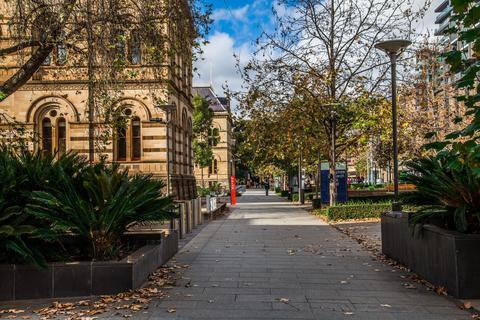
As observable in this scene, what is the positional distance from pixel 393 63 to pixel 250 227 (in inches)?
317

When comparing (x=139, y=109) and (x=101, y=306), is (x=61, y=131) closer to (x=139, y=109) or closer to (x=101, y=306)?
(x=139, y=109)

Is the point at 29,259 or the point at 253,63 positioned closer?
the point at 29,259

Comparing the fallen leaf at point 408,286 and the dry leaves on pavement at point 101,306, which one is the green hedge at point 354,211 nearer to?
the fallen leaf at point 408,286

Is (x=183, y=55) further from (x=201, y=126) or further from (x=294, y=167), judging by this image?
(x=201, y=126)

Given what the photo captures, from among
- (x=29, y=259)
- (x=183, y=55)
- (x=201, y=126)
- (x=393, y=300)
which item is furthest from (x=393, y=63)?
(x=201, y=126)

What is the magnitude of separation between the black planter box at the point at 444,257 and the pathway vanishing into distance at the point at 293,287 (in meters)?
0.27

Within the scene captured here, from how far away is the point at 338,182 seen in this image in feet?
86.3

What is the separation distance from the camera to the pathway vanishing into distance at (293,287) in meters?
6.19

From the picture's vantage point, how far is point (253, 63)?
24.4 metres

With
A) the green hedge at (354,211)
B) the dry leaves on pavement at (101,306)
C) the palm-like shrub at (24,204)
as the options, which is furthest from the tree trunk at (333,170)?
the dry leaves on pavement at (101,306)

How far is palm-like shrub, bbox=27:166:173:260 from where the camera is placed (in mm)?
7270

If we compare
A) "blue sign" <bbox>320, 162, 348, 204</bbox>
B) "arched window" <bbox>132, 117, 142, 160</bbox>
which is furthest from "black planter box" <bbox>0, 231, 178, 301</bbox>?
"arched window" <bbox>132, 117, 142, 160</bbox>

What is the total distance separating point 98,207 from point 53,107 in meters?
21.3

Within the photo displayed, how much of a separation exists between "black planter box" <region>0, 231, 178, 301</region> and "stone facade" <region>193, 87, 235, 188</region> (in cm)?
6516
